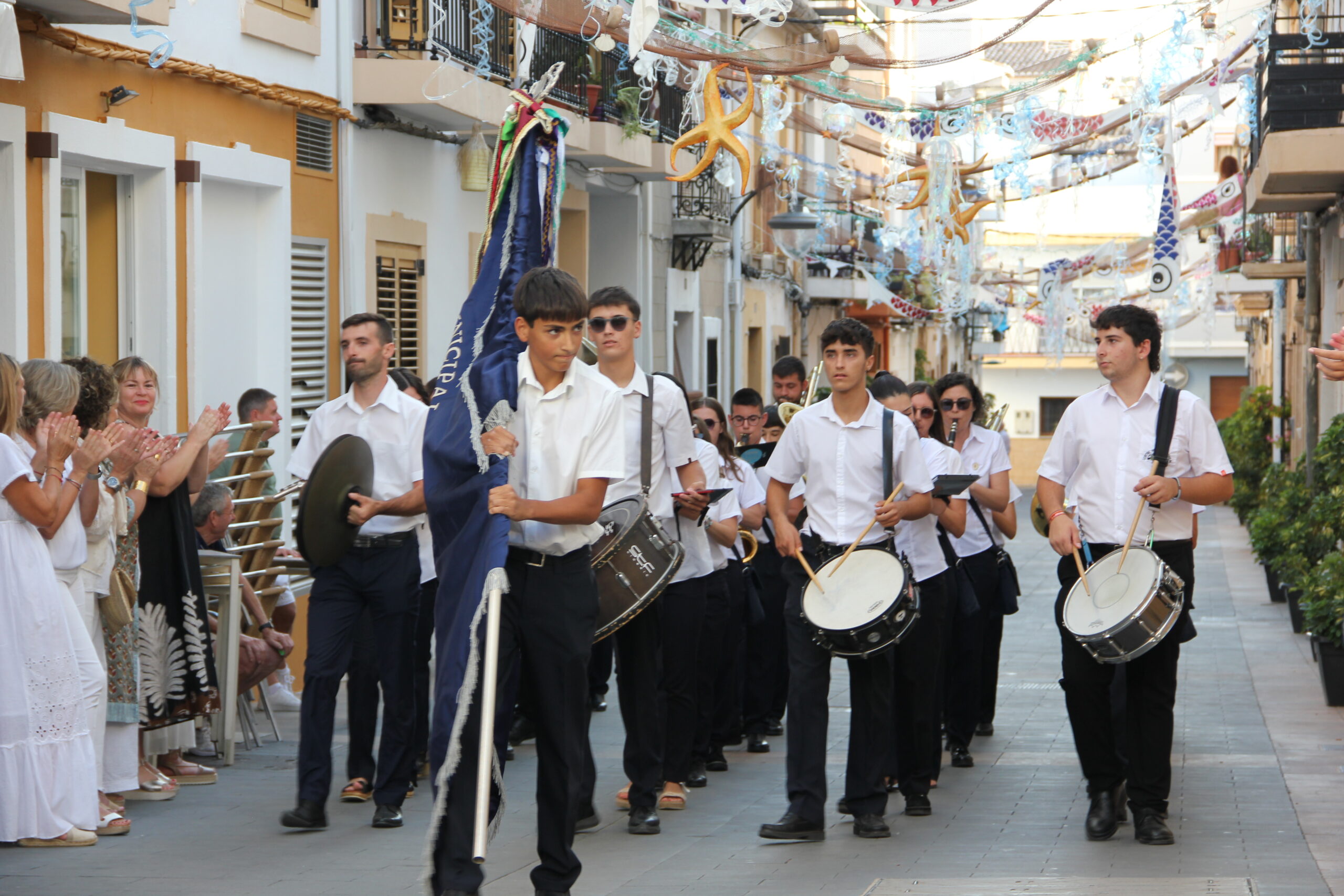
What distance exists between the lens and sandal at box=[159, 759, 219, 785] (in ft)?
27.1

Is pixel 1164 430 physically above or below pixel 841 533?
above

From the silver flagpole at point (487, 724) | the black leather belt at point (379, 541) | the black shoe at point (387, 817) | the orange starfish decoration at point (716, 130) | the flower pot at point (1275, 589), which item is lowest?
the flower pot at point (1275, 589)

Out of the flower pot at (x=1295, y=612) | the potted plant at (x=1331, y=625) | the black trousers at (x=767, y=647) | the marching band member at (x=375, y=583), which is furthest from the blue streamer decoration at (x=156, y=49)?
the flower pot at (x=1295, y=612)

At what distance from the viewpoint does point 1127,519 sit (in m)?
7.05

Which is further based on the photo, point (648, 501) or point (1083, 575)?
point (648, 501)

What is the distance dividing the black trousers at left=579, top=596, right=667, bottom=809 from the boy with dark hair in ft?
12.2

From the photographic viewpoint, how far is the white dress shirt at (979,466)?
30.5 feet

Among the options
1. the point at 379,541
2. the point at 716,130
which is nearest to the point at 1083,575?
the point at 379,541

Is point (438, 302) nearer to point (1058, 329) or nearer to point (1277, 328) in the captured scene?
point (1058, 329)

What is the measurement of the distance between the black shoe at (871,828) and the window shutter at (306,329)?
240 inches

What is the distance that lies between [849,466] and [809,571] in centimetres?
46

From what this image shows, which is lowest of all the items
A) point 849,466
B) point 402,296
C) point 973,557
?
point 973,557

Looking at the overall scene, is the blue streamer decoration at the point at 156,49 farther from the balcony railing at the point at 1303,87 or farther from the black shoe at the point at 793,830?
the balcony railing at the point at 1303,87

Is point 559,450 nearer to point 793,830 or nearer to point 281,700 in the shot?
point 793,830
